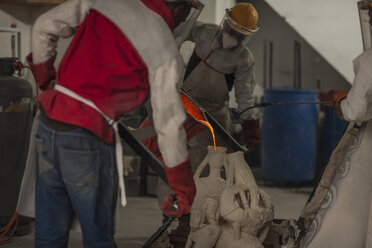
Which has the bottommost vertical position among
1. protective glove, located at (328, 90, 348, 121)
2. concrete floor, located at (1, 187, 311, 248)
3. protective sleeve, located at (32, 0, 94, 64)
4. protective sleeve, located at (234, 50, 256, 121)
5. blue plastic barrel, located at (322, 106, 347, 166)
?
concrete floor, located at (1, 187, 311, 248)

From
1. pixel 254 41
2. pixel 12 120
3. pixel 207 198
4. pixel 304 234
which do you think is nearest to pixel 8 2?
pixel 12 120

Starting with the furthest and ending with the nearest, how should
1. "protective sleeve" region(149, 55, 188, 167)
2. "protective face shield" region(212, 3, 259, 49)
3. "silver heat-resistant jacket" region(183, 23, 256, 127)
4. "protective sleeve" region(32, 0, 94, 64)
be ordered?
"silver heat-resistant jacket" region(183, 23, 256, 127), "protective face shield" region(212, 3, 259, 49), "protective sleeve" region(32, 0, 94, 64), "protective sleeve" region(149, 55, 188, 167)

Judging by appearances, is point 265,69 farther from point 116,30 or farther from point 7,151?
point 116,30

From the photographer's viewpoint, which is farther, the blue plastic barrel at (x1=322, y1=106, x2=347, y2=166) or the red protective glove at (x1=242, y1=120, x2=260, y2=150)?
the blue plastic barrel at (x1=322, y1=106, x2=347, y2=166)

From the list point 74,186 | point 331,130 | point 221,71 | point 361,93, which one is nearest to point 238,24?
point 221,71

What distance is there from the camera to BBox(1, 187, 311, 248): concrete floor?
5.55 metres

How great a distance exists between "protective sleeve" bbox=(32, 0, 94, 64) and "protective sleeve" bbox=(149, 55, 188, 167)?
18.8 inches

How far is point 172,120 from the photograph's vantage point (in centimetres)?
307

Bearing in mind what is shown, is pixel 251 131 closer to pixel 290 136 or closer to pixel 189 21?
pixel 189 21

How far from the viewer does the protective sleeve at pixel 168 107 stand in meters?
3.04

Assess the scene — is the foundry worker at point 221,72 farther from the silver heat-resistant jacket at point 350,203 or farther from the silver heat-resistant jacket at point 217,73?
the silver heat-resistant jacket at point 350,203

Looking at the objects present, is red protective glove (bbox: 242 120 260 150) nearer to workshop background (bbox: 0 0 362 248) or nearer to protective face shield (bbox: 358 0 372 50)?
workshop background (bbox: 0 0 362 248)

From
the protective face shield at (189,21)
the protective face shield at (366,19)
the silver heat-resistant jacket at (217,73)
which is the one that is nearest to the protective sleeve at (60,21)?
the protective face shield at (189,21)

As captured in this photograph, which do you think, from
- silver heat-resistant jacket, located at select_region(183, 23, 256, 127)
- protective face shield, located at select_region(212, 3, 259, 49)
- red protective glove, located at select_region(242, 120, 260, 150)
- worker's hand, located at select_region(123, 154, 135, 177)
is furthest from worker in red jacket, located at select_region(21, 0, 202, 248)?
worker's hand, located at select_region(123, 154, 135, 177)
